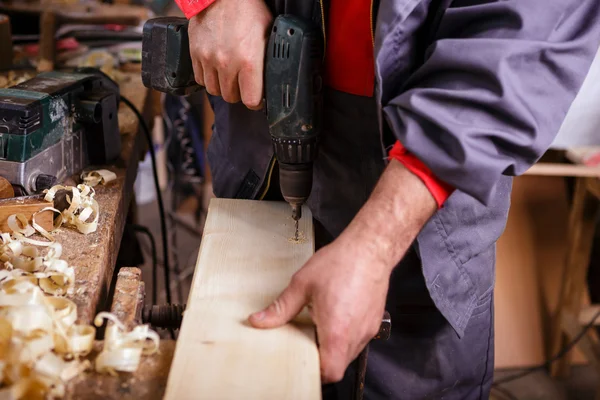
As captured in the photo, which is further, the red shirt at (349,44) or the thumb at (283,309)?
the red shirt at (349,44)

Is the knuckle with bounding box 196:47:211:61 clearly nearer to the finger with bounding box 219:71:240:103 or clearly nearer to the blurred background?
the finger with bounding box 219:71:240:103

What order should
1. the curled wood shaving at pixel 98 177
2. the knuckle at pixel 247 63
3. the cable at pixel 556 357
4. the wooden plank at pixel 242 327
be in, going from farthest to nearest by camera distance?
the cable at pixel 556 357 → the curled wood shaving at pixel 98 177 → the knuckle at pixel 247 63 → the wooden plank at pixel 242 327

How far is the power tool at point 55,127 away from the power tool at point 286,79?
0.20 meters

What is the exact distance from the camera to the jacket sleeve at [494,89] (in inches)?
34.5

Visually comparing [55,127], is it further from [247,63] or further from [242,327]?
[242,327]

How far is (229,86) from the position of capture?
1.12 meters

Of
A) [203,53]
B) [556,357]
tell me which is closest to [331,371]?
[203,53]

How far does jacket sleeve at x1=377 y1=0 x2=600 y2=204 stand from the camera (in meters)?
0.88

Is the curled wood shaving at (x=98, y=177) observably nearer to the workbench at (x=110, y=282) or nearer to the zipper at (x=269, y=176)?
the workbench at (x=110, y=282)

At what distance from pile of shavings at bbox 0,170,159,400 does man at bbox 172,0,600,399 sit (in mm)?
181

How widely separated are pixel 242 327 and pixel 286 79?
0.43 meters

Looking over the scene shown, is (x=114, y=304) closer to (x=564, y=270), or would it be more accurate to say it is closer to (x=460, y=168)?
(x=460, y=168)

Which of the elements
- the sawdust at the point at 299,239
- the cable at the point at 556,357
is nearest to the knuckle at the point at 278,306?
the sawdust at the point at 299,239

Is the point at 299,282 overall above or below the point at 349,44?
below
